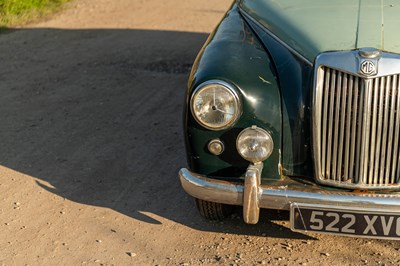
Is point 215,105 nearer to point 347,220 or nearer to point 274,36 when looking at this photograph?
point 274,36

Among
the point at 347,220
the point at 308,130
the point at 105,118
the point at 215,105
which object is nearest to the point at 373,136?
the point at 308,130

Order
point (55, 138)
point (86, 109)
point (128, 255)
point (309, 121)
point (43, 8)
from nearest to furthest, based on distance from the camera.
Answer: point (309, 121)
point (128, 255)
point (55, 138)
point (86, 109)
point (43, 8)

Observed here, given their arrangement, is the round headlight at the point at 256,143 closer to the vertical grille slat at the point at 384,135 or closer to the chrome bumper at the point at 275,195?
the chrome bumper at the point at 275,195

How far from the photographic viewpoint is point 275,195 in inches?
148

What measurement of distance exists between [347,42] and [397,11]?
1.92 ft

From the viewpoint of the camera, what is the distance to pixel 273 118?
12.6ft

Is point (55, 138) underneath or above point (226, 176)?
underneath

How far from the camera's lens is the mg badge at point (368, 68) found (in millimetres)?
3660

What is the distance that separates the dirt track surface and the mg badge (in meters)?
1.08

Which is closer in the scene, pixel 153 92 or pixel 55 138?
pixel 55 138

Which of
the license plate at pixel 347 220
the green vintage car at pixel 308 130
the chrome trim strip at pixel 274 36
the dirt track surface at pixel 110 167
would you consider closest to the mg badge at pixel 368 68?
the green vintage car at pixel 308 130

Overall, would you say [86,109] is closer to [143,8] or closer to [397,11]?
[397,11]

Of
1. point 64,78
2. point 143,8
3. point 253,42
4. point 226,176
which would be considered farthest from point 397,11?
point 143,8

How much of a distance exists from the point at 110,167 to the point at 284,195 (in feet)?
6.02
